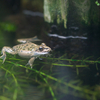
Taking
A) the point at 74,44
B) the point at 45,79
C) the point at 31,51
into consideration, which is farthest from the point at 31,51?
the point at 74,44

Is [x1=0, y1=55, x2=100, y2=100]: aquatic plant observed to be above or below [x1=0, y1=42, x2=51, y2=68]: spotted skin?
below

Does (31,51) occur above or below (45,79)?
above

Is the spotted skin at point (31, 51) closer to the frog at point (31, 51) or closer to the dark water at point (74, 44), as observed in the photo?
the frog at point (31, 51)

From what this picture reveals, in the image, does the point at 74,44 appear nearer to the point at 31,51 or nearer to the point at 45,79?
the point at 31,51

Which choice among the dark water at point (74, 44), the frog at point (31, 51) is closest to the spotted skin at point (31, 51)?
the frog at point (31, 51)

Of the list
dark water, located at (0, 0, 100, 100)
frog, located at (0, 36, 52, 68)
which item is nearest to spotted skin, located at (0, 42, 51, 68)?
frog, located at (0, 36, 52, 68)

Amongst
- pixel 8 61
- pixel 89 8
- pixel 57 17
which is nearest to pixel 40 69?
pixel 8 61

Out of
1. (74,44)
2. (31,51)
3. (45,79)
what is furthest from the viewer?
(74,44)

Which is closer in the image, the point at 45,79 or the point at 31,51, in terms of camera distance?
the point at 45,79

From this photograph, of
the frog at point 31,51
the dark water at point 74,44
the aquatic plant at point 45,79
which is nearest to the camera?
the aquatic plant at point 45,79

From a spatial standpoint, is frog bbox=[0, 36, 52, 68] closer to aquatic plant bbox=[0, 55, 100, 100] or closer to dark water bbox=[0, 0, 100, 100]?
aquatic plant bbox=[0, 55, 100, 100]

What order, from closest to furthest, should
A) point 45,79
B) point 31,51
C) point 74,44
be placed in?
point 45,79, point 31,51, point 74,44
